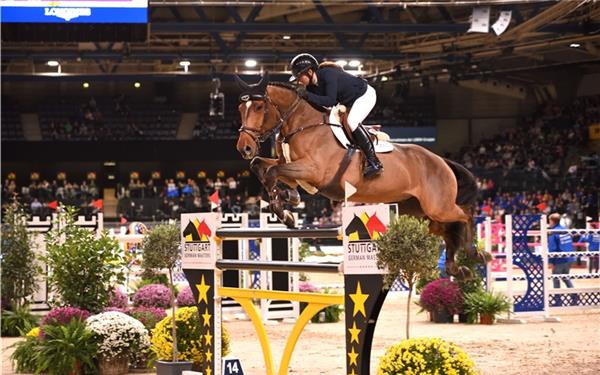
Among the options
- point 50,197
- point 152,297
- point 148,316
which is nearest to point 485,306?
point 152,297

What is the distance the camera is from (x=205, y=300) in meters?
6.52

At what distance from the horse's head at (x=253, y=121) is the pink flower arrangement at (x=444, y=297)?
4792 millimetres

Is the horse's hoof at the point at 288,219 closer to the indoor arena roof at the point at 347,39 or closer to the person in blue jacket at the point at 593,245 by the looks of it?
the person in blue jacket at the point at 593,245

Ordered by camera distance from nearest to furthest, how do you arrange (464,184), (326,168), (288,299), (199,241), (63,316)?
1. (288,299)
2. (199,241)
3. (326,168)
4. (63,316)
5. (464,184)

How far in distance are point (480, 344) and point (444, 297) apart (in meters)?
2.44

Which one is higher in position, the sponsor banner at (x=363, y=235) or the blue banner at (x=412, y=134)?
the blue banner at (x=412, y=134)

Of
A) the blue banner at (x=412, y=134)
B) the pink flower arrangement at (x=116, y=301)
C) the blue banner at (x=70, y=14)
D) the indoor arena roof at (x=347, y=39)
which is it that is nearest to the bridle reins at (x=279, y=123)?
the pink flower arrangement at (x=116, y=301)

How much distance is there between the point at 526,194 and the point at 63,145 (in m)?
15.9

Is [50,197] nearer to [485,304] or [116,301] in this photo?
[485,304]

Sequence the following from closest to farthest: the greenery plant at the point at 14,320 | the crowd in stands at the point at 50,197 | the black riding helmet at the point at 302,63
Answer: the black riding helmet at the point at 302,63 → the greenery plant at the point at 14,320 → the crowd in stands at the point at 50,197

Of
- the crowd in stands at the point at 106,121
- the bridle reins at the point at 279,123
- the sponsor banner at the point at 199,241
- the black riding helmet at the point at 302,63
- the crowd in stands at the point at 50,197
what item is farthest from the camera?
the crowd in stands at the point at 106,121

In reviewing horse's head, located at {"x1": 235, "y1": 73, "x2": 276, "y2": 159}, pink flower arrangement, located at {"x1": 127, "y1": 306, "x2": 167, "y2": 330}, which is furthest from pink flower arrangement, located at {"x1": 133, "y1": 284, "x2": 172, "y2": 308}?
horse's head, located at {"x1": 235, "y1": 73, "x2": 276, "y2": 159}

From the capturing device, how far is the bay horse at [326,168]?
7410 millimetres

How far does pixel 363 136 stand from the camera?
25.9ft
